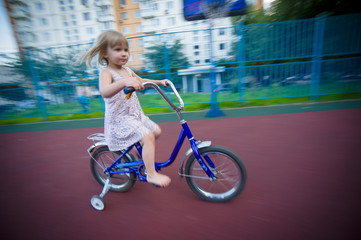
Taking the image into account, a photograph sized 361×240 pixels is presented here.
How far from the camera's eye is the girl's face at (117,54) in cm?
184

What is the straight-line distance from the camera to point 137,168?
7.01ft

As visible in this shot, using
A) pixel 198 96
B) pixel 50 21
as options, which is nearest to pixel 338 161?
pixel 198 96

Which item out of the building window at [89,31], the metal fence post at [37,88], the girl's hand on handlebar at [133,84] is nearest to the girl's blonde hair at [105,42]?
the girl's hand on handlebar at [133,84]

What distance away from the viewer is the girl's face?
184 cm

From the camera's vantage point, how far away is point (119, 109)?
6.47 ft

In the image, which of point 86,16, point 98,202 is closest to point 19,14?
point 86,16

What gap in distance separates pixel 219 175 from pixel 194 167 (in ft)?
0.91

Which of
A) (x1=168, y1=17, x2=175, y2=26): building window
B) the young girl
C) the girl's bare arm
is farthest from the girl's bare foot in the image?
(x1=168, y1=17, x2=175, y2=26): building window

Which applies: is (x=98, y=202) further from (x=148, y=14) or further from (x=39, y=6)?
(x=39, y=6)

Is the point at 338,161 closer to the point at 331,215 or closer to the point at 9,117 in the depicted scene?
the point at 331,215

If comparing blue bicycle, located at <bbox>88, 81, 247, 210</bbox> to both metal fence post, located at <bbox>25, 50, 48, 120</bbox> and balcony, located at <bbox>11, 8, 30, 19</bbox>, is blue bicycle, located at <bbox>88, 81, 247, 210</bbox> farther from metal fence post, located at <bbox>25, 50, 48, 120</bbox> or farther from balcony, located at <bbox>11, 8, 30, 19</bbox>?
balcony, located at <bbox>11, 8, 30, 19</bbox>

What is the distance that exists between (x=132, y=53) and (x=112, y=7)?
95.8 feet

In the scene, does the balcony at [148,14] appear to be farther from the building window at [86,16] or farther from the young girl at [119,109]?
the young girl at [119,109]

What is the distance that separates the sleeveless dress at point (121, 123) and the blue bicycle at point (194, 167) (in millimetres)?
172
